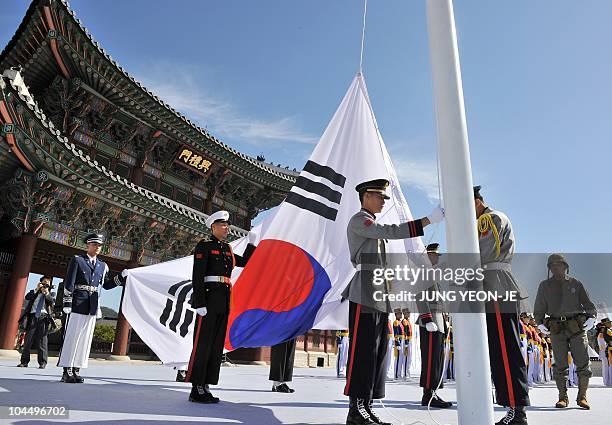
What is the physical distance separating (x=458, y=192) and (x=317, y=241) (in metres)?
2.21

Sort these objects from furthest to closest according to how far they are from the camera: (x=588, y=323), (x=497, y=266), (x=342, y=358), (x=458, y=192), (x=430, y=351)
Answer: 1. (x=342, y=358)
2. (x=588, y=323)
3. (x=430, y=351)
4. (x=497, y=266)
5. (x=458, y=192)

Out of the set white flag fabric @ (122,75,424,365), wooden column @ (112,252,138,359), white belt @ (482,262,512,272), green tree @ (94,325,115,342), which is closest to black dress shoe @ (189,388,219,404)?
white flag fabric @ (122,75,424,365)

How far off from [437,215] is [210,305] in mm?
2525

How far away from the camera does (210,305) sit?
4.43 m

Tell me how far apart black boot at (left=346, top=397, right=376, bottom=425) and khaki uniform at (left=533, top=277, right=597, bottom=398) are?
3.60 m

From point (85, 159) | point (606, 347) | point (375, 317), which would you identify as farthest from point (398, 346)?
point (375, 317)

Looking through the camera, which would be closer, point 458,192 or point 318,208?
point 458,192

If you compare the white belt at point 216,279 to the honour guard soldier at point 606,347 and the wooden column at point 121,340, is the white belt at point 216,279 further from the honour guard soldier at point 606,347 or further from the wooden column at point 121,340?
the honour guard soldier at point 606,347

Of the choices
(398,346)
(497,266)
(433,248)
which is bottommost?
(398,346)

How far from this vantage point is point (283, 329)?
430 centimetres

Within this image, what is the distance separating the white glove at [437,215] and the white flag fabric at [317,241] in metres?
1.32

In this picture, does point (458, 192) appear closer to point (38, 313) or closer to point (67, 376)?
point (67, 376)

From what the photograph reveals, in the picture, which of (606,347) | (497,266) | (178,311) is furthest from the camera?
(606,347)

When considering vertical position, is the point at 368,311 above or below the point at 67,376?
above
